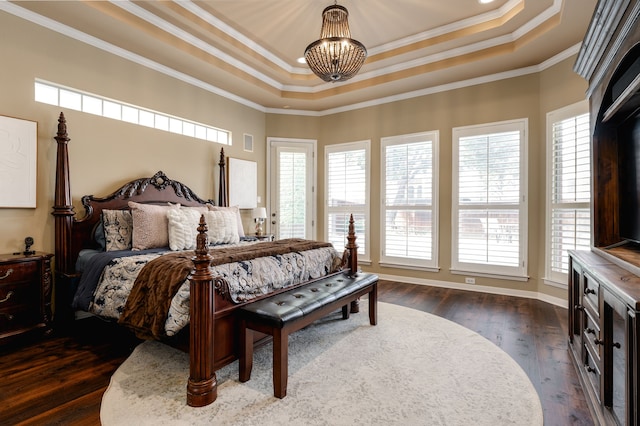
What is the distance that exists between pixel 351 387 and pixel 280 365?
1.69 ft

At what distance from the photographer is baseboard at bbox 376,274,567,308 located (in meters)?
3.95

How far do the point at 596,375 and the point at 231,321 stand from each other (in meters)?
2.20

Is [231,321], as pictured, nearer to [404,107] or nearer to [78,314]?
[78,314]

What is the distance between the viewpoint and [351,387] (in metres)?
2.11

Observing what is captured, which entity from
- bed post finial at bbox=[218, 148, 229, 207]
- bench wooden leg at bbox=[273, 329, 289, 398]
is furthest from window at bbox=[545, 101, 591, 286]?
bed post finial at bbox=[218, 148, 229, 207]

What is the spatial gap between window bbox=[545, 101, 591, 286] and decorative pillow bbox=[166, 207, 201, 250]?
4.22 metres

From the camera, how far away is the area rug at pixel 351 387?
5.91 feet

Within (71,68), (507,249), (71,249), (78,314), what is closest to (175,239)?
(71,249)

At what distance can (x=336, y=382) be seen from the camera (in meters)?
2.17

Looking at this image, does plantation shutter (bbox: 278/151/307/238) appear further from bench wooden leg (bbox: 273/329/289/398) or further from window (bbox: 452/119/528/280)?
bench wooden leg (bbox: 273/329/289/398)

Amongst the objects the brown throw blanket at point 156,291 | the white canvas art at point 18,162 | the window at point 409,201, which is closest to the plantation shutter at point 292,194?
the window at point 409,201

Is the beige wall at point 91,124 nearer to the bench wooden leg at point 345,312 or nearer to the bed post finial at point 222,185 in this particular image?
the bed post finial at point 222,185

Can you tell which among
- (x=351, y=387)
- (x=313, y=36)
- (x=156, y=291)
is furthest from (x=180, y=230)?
(x=313, y=36)

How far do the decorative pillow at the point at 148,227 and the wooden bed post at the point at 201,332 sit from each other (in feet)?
5.45
